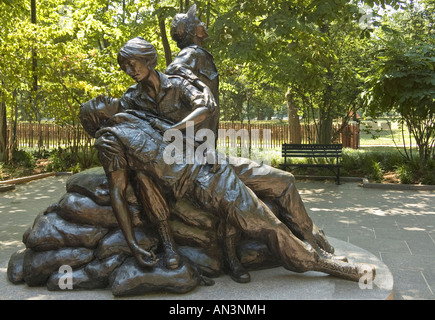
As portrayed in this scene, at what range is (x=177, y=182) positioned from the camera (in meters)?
4.02

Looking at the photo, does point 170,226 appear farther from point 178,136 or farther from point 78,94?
point 78,94

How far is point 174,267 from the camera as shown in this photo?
3.83 metres

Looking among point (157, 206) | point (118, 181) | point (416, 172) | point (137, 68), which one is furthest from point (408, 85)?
point (118, 181)

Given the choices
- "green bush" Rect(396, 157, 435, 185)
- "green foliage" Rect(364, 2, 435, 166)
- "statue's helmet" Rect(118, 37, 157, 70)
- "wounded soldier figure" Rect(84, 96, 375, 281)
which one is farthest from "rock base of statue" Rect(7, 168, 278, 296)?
"green bush" Rect(396, 157, 435, 185)

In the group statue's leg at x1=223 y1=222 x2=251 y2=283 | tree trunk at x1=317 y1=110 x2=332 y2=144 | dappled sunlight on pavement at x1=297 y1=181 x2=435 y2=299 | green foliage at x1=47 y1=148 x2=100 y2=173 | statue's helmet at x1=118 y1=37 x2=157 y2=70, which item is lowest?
dappled sunlight on pavement at x1=297 y1=181 x2=435 y2=299

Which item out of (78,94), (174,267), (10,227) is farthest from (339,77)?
(174,267)

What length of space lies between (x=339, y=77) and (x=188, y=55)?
9179 millimetres

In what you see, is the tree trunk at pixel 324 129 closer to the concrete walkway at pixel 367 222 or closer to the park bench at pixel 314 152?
the park bench at pixel 314 152

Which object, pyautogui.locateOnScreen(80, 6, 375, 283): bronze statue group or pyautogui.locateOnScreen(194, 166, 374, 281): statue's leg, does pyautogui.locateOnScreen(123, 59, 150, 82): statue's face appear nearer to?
pyautogui.locateOnScreen(80, 6, 375, 283): bronze statue group

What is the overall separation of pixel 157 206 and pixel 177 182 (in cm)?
28

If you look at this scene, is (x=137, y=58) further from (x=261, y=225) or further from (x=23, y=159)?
(x=23, y=159)

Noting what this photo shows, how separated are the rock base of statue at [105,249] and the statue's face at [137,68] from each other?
1057mm

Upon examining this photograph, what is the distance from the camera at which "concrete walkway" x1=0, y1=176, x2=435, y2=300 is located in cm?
461

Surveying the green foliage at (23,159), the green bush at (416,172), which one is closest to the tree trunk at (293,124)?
the green bush at (416,172)
